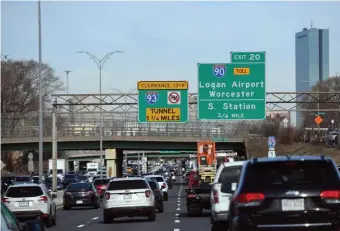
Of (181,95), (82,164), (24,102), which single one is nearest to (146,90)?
(181,95)

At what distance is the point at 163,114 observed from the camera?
50750mm

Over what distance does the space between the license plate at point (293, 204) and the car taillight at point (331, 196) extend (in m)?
0.35

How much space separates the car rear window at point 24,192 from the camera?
29594 mm

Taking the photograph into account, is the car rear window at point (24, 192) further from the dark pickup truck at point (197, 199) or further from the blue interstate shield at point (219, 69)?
the blue interstate shield at point (219, 69)

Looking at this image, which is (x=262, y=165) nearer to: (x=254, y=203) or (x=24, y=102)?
(x=254, y=203)

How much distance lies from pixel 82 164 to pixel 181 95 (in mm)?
143042

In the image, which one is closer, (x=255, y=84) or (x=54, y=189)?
(x=255, y=84)

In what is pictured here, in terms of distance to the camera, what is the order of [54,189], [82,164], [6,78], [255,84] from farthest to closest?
[82,164]
[6,78]
[54,189]
[255,84]

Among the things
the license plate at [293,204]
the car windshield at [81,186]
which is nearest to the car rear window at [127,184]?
the car windshield at [81,186]

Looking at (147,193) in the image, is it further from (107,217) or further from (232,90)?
(232,90)

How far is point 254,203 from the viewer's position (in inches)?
499

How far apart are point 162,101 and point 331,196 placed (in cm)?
3829

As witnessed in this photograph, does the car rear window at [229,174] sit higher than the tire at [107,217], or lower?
higher

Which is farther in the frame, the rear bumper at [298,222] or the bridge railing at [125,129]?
the bridge railing at [125,129]
